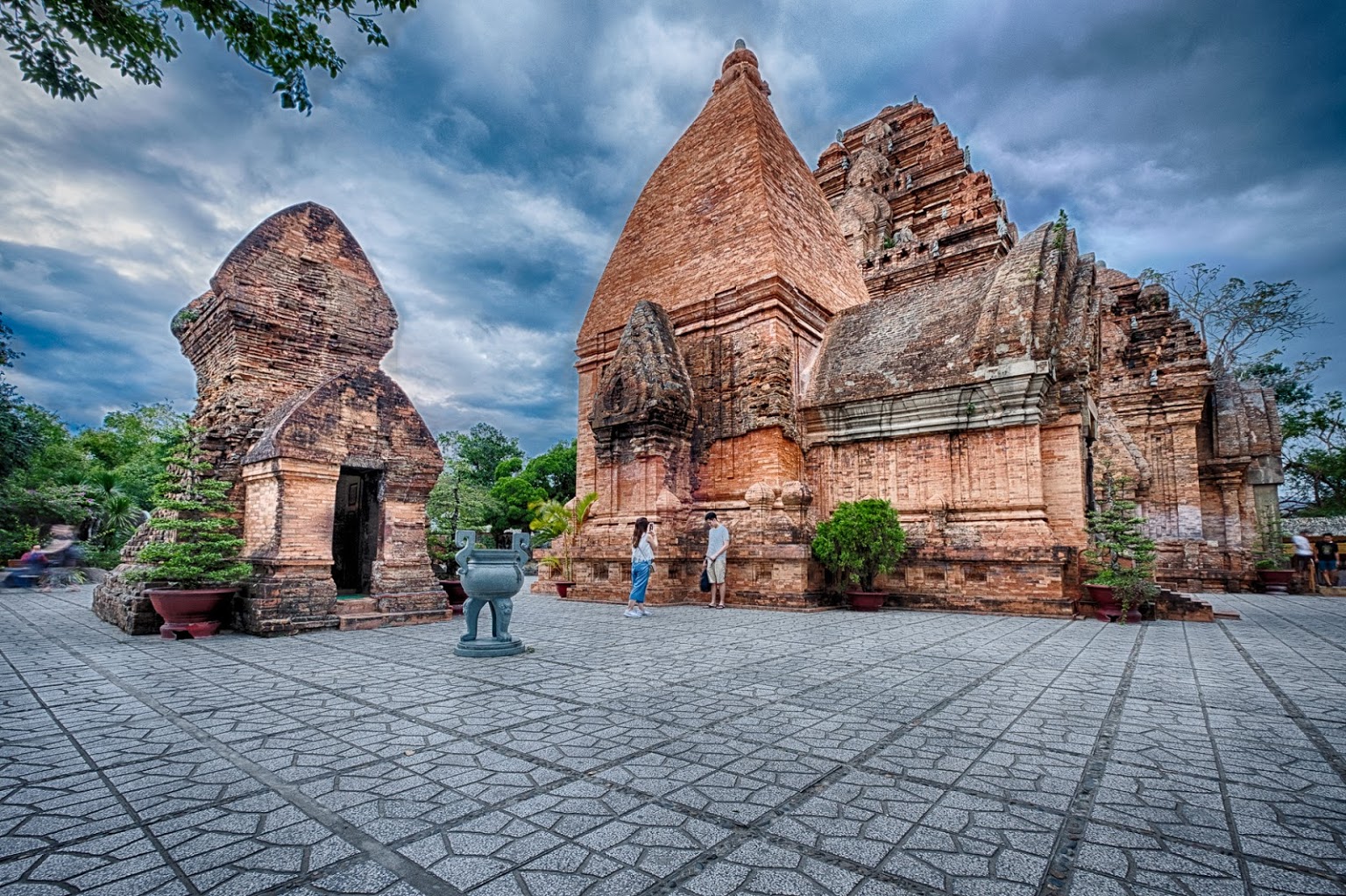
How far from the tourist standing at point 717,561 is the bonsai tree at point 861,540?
4.77 ft

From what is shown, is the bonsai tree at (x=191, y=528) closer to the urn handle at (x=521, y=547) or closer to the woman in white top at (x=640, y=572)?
the urn handle at (x=521, y=547)

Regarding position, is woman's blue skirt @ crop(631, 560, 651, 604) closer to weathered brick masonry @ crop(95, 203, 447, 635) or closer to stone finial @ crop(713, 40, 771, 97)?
weathered brick masonry @ crop(95, 203, 447, 635)

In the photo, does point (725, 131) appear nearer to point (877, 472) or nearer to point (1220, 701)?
point (877, 472)

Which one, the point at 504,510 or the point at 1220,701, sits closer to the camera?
the point at 1220,701

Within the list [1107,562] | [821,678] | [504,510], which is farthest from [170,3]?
[504,510]

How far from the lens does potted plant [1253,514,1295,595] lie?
1505cm

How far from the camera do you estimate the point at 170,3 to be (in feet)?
13.2

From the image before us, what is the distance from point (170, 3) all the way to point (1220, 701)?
796cm

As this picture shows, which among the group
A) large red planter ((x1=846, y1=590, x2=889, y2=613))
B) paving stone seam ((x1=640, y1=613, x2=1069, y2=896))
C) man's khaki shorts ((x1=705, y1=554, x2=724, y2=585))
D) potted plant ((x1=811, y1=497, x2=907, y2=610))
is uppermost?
potted plant ((x1=811, y1=497, x2=907, y2=610))

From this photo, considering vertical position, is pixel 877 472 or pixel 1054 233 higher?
pixel 1054 233

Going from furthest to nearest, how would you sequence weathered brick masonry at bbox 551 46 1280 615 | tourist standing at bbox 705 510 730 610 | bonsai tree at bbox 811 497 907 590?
tourist standing at bbox 705 510 730 610, weathered brick masonry at bbox 551 46 1280 615, bonsai tree at bbox 811 497 907 590

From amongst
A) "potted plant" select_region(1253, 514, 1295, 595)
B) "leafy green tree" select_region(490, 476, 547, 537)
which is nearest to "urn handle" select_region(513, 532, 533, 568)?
"potted plant" select_region(1253, 514, 1295, 595)

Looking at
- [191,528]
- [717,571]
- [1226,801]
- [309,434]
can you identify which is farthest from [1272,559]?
[191,528]

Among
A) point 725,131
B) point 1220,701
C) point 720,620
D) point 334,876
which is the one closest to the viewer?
point 334,876
